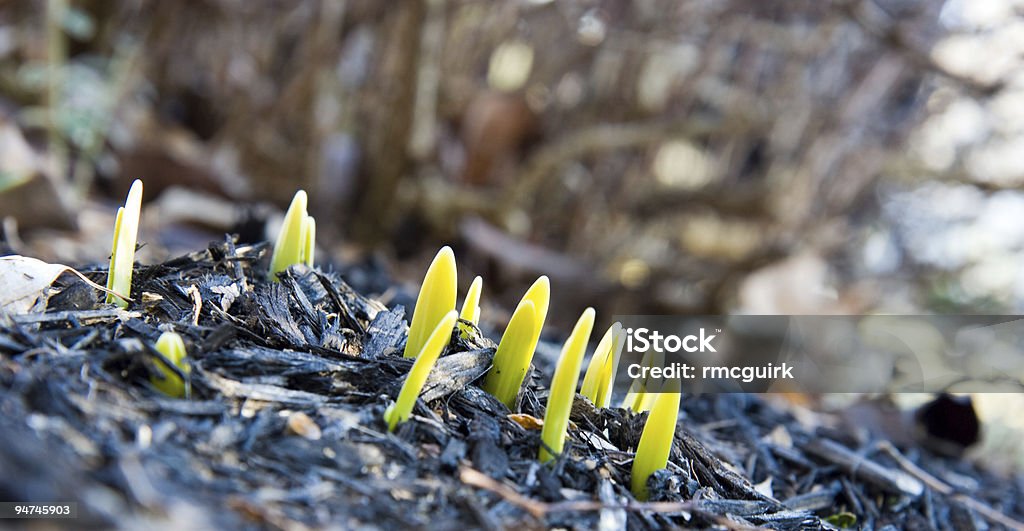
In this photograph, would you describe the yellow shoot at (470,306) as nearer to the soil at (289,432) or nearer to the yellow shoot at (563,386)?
the soil at (289,432)

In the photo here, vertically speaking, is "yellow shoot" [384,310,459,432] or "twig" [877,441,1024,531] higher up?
"twig" [877,441,1024,531]

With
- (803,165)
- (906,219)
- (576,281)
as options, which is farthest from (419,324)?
(906,219)

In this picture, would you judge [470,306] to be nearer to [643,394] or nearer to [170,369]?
[643,394]

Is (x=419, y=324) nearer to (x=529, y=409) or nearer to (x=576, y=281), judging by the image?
(x=529, y=409)

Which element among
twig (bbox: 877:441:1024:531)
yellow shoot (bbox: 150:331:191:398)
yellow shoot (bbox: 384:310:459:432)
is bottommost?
yellow shoot (bbox: 150:331:191:398)

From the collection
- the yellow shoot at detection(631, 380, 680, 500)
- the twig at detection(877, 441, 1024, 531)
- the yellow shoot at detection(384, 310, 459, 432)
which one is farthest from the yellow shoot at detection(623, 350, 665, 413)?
the twig at detection(877, 441, 1024, 531)
